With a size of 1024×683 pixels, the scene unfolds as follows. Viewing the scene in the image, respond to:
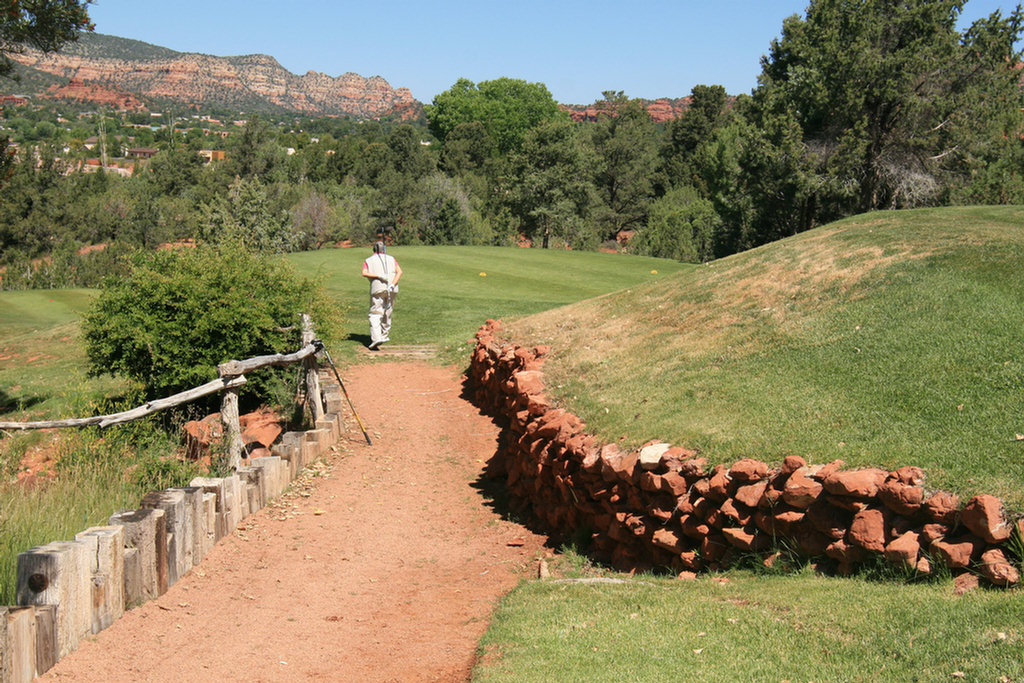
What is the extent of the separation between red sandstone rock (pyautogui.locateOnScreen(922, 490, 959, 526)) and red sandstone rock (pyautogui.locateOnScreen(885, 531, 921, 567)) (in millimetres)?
183

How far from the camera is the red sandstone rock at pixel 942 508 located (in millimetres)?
5824

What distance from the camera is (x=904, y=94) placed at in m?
33.9

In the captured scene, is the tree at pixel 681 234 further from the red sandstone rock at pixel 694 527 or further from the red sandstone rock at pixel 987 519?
the red sandstone rock at pixel 987 519

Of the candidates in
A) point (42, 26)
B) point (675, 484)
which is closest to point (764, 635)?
point (675, 484)

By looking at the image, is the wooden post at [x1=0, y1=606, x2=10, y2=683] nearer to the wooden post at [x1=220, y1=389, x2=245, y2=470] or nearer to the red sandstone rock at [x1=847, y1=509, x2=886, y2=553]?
the wooden post at [x1=220, y1=389, x2=245, y2=470]

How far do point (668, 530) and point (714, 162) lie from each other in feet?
226

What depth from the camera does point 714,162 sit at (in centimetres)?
7269

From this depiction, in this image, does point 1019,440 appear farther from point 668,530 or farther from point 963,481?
point 668,530

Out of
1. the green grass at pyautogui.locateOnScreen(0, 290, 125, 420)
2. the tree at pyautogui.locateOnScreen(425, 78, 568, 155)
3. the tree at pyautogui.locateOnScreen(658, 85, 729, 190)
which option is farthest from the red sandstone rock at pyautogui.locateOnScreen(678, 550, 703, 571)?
the tree at pyautogui.locateOnScreen(425, 78, 568, 155)

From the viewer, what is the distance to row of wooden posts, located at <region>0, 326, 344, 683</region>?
5332 millimetres

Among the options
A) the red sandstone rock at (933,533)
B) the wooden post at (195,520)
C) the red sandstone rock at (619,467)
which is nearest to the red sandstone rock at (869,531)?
the red sandstone rock at (933,533)

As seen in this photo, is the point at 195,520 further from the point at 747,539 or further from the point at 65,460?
the point at 747,539

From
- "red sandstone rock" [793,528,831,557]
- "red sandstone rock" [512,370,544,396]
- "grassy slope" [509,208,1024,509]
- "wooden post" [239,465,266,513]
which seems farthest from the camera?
"red sandstone rock" [512,370,544,396]

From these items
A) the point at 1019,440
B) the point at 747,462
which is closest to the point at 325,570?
the point at 747,462
